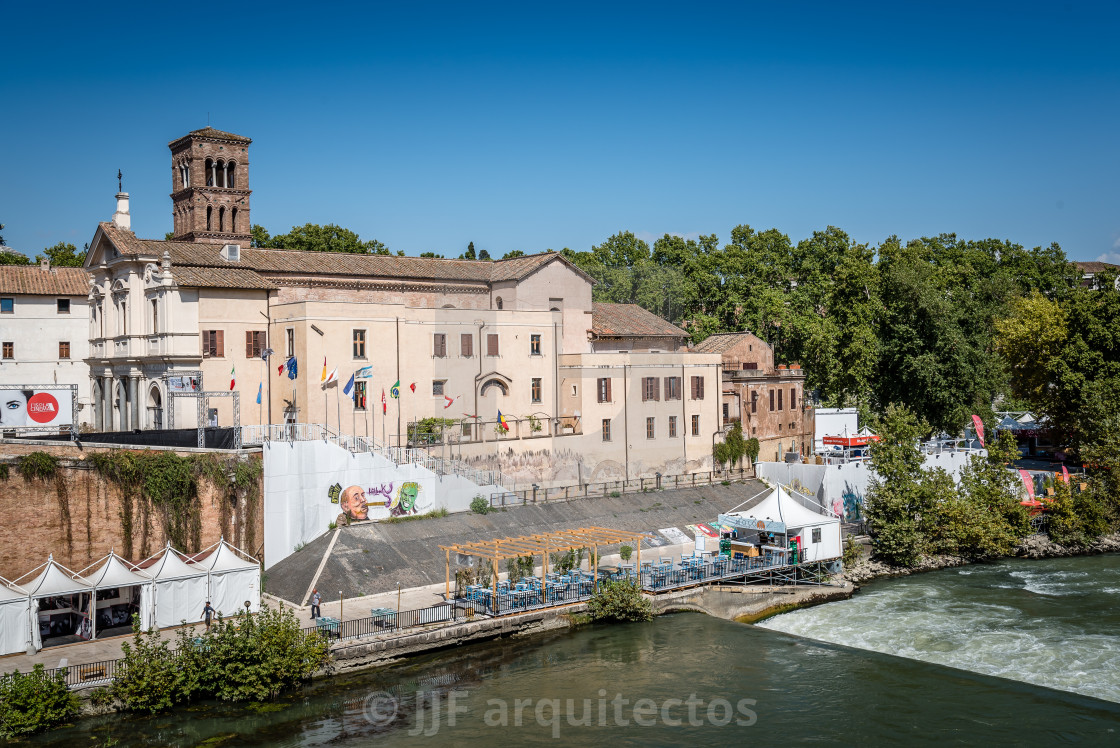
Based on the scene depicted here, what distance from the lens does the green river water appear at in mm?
23828

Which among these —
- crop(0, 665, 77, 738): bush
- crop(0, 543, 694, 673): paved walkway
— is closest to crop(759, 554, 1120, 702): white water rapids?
crop(0, 543, 694, 673): paved walkway

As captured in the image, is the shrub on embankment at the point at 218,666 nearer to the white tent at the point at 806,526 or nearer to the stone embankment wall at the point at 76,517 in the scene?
the stone embankment wall at the point at 76,517

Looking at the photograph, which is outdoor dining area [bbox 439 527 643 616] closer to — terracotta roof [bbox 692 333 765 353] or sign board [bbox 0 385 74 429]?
sign board [bbox 0 385 74 429]

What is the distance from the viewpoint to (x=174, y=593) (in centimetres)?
2992

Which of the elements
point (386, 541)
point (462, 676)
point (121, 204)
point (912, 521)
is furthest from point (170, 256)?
point (912, 521)

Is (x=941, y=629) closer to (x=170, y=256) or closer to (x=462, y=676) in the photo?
(x=462, y=676)

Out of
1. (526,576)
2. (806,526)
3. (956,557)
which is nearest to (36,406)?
(526,576)

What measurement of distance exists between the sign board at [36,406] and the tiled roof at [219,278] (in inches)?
275

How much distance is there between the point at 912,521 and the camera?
42.2 meters

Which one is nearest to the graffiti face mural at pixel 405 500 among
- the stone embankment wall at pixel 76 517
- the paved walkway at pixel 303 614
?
the paved walkway at pixel 303 614

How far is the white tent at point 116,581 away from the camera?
28.6m

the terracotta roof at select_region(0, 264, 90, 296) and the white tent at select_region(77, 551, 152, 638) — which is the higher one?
the terracotta roof at select_region(0, 264, 90, 296)

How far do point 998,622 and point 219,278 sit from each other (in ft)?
108

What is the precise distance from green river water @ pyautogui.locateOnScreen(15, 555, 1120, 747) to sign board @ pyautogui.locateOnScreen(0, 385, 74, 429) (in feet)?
51.0
